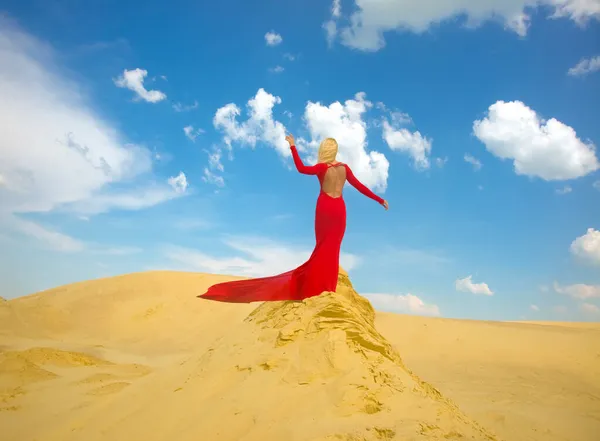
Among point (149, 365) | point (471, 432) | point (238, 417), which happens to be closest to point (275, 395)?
point (238, 417)

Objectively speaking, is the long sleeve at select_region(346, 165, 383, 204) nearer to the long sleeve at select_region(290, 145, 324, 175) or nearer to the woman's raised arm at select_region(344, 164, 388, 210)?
the woman's raised arm at select_region(344, 164, 388, 210)

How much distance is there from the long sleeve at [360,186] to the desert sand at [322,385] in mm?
1391

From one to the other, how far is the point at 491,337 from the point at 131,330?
1160 cm

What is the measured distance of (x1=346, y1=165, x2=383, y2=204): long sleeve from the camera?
5.96 m

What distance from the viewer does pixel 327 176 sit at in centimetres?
571

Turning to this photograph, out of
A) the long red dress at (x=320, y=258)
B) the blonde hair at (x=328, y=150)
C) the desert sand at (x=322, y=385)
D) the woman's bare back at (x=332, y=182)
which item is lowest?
the desert sand at (x=322, y=385)

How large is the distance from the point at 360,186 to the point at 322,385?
324 cm

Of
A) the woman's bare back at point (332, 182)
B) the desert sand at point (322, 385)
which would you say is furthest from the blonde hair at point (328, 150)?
the desert sand at point (322, 385)

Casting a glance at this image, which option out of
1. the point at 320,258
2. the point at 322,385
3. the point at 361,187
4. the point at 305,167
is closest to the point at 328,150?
the point at 305,167

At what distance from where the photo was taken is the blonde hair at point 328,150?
586 cm

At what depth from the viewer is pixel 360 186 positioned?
608 cm

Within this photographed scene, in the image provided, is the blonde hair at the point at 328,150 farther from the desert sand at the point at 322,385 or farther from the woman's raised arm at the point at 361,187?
the desert sand at the point at 322,385

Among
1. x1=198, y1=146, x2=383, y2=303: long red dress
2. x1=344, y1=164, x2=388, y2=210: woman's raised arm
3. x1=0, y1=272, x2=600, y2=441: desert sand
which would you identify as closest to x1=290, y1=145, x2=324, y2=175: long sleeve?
x1=198, y1=146, x2=383, y2=303: long red dress

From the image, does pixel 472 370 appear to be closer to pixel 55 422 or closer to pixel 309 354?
pixel 309 354
